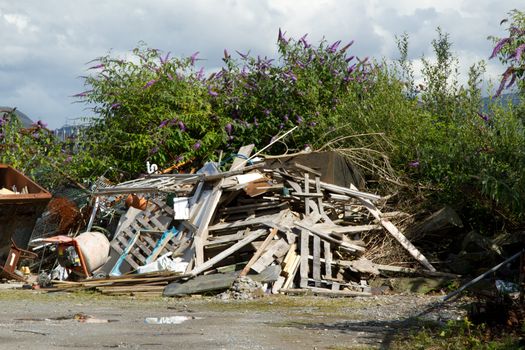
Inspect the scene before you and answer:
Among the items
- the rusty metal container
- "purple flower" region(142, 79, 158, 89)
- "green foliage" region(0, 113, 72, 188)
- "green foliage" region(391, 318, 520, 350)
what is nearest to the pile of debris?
the rusty metal container

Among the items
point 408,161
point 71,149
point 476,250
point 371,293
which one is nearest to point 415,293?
point 371,293

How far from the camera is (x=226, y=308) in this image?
11.8m

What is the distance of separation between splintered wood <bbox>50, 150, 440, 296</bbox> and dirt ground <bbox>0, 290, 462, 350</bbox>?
2.64ft

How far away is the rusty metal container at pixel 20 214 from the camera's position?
48.6ft

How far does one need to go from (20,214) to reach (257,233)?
171 inches

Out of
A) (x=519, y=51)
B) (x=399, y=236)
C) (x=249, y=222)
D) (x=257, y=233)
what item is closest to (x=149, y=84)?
(x=249, y=222)

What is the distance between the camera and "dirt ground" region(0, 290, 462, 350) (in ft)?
27.9

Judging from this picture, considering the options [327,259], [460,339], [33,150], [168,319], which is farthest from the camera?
[33,150]

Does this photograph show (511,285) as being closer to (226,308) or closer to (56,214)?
(226,308)

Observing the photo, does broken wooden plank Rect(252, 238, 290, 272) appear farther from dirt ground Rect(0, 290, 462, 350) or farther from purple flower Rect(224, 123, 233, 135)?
purple flower Rect(224, 123, 233, 135)

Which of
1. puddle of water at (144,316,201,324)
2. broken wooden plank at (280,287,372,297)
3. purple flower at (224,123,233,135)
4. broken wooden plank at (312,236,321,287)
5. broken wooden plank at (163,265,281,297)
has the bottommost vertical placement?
puddle of water at (144,316,201,324)

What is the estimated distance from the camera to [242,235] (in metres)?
14.6

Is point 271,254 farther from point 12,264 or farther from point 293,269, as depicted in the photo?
point 12,264

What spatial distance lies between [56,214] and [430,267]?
24.8ft
